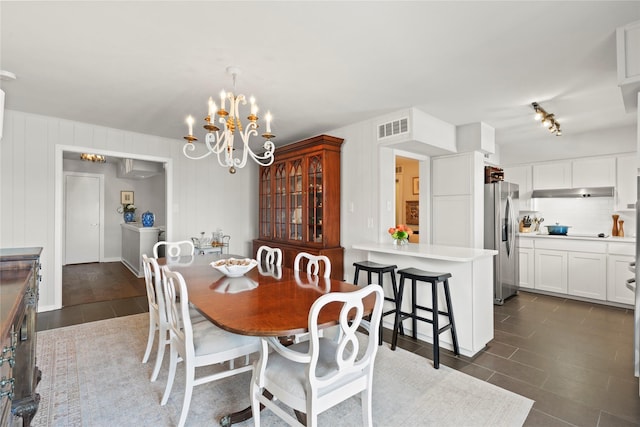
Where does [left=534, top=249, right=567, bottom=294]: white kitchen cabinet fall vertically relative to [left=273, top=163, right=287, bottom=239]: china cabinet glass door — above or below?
below

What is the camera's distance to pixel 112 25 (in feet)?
6.35

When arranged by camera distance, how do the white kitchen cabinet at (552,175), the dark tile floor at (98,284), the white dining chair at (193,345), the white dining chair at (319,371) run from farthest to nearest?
the white kitchen cabinet at (552,175), the dark tile floor at (98,284), the white dining chair at (193,345), the white dining chair at (319,371)

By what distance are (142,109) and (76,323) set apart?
2470 mm

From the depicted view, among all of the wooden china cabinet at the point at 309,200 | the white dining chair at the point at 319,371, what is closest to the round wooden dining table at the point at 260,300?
the white dining chair at the point at 319,371

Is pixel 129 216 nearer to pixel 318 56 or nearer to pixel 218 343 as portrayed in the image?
pixel 218 343

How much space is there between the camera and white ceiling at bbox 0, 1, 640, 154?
182 cm

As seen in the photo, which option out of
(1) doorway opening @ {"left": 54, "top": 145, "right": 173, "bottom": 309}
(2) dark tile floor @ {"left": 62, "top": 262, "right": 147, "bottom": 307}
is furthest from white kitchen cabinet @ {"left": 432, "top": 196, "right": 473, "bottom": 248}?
(2) dark tile floor @ {"left": 62, "top": 262, "right": 147, "bottom": 307}

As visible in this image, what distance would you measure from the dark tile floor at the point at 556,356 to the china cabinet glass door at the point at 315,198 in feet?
5.13

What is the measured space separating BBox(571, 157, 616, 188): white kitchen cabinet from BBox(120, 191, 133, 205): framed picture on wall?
908cm

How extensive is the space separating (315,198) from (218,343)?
257 centimetres

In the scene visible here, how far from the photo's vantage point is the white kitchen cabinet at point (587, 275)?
4148mm

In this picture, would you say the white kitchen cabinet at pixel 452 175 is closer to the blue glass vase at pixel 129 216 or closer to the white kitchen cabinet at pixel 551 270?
the white kitchen cabinet at pixel 551 270

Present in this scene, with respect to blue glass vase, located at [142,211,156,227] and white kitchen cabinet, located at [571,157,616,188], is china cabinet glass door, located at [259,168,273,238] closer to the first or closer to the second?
blue glass vase, located at [142,211,156,227]

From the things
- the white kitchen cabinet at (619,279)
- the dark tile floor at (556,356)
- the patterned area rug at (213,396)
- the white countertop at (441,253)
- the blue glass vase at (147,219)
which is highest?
the blue glass vase at (147,219)
